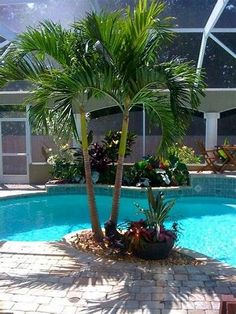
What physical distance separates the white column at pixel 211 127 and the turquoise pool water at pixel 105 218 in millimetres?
2581

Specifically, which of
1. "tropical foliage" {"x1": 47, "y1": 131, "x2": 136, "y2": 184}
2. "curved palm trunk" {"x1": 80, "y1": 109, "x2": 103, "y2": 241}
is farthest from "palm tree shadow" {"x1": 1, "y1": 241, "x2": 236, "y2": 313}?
"tropical foliage" {"x1": 47, "y1": 131, "x2": 136, "y2": 184}

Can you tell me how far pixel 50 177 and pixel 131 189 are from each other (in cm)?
298

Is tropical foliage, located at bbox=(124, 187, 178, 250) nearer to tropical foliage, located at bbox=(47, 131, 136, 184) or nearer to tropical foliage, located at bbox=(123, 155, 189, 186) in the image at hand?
tropical foliage, located at bbox=(123, 155, 189, 186)

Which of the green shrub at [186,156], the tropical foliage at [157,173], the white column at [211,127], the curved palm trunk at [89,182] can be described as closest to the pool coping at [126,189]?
the tropical foliage at [157,173]

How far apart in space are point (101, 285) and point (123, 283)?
0.84 ft

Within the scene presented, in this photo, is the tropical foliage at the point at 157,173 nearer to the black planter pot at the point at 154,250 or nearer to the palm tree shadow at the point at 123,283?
the black planter pot at the point at 154,250

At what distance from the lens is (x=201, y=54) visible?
14188 mm

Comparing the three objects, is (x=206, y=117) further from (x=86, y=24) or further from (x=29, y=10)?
(x=86, y=24)

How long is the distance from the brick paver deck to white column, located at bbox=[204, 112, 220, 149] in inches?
338

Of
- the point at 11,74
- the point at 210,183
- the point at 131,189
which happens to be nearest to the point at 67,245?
the point at 11,74

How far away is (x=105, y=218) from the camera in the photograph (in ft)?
31.9

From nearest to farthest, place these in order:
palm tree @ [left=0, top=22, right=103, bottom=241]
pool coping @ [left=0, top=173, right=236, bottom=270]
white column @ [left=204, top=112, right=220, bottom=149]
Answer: palm tree @ [left=0, top=22, right=103, bottom=241]
pool coping @ [left=0, top=173, right=236, bottom=270]
white column @ [left=204, top=112, right=220, bottom=149]

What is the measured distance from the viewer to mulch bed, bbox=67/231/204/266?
18.2ft

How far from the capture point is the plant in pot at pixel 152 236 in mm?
5527
